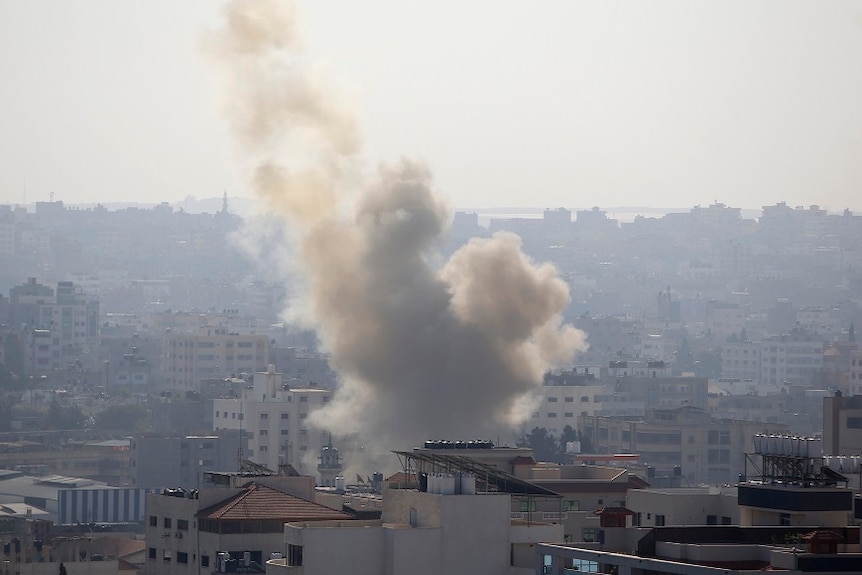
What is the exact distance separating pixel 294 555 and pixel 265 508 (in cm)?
1157

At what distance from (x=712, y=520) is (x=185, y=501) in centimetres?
1346

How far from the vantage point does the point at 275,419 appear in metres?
124

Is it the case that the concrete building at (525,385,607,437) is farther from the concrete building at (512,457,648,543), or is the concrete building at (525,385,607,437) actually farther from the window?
the window

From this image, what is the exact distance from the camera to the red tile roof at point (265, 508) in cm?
5406

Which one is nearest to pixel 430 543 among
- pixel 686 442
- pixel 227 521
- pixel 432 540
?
pixel 432 540

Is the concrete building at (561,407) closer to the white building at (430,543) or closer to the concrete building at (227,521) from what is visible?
the concrete building at (227,521)

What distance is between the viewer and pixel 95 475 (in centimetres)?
13525

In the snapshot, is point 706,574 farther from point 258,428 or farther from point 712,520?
point 258,428

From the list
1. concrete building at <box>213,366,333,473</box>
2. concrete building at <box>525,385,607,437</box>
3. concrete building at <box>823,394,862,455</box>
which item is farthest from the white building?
concrete building at <box>525,385,607,437</box>

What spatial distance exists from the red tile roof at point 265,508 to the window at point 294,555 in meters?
9.07

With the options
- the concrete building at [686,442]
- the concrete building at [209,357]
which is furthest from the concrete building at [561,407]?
the concrete building at [209,357]

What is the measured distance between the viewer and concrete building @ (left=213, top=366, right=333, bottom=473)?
120m

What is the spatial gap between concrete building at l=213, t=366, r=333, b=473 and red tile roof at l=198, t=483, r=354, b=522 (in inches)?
2316

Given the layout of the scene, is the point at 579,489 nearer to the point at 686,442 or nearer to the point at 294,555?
the point at 294,555
